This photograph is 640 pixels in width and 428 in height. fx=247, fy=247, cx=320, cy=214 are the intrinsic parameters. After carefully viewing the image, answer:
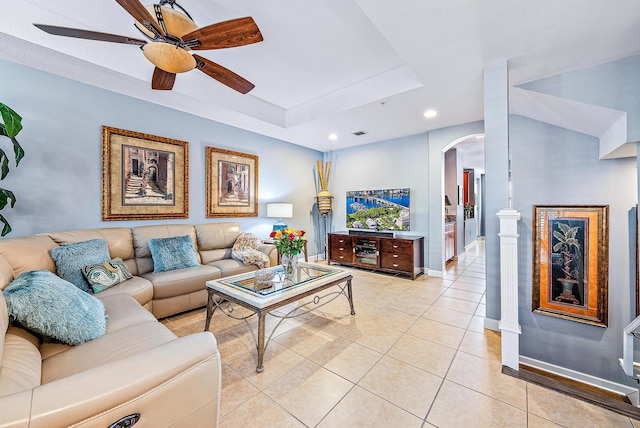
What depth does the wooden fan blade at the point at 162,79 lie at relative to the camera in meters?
2.17

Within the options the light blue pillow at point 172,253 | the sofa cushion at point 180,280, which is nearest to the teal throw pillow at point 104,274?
the sofa cushion at point 180,280

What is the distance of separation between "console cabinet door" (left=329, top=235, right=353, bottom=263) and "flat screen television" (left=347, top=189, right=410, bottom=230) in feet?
1.74

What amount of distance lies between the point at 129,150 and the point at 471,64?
3997 millimetres

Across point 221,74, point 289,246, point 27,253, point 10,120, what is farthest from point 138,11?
point 27,253

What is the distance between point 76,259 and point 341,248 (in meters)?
3.89

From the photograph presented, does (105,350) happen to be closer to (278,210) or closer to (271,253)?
(271,253)

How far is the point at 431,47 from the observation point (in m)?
2.17

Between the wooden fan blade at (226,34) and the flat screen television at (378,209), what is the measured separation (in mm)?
3807

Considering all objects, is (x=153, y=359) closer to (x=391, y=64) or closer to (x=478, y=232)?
(x=391, y=64)

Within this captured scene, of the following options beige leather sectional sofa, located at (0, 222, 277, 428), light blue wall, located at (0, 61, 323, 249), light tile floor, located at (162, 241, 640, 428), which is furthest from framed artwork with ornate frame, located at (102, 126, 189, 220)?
light tile floor, located at (162, 241, 640, 428)

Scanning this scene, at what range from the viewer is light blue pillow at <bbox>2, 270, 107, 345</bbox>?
1236mm

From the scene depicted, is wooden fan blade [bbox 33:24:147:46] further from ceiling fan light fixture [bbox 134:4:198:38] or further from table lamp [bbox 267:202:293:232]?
table lamp [bbox 267:202:293:232]

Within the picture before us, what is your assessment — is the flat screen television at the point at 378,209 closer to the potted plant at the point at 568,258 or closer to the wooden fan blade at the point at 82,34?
the potted plant at the point at 568,258

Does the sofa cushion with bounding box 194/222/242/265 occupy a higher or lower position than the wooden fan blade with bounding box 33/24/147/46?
lower
